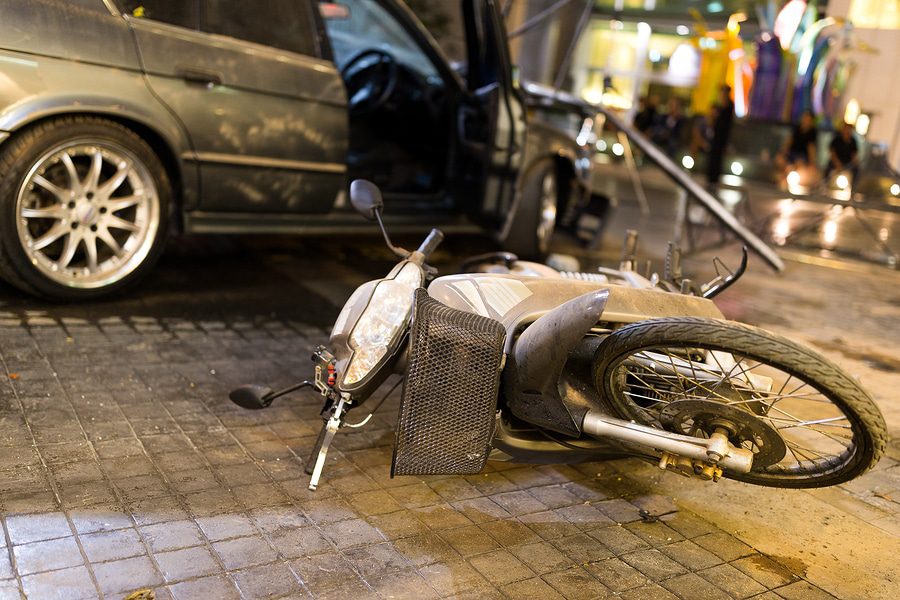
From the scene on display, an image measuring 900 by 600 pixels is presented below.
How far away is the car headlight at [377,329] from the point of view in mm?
3123

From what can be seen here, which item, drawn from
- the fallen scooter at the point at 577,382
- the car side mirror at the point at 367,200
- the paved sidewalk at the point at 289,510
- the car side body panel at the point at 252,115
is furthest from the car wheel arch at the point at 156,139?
the fallen scooter at the point at 577,382

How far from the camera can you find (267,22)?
534 cm

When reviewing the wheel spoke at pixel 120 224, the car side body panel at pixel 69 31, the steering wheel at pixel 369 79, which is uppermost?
the car side body panel at pixel 69 31

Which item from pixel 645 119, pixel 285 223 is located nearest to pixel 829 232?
pixel 645 119

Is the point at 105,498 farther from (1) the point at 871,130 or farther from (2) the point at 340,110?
(1) the point at 871,130

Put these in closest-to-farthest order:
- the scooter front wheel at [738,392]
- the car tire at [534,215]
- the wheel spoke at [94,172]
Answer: the scooter front wheel at [738,392], the wheel spoke at [94,172], the car tire at [534,215]

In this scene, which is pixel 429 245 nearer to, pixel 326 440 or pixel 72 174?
pixel 326 440

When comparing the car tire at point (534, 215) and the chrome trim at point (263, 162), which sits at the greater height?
the chrome trim at point (263, 162)

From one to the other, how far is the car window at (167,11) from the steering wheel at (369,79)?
238 centimetres

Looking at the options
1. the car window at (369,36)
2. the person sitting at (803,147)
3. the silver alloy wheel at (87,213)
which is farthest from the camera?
the person sitting at (803,147)

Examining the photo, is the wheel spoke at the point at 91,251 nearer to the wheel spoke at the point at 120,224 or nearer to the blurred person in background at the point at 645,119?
the wheel spoke at the point at 120,224

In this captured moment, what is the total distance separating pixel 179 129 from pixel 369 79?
284 cm

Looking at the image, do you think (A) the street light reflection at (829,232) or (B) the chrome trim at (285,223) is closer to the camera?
(B) the chrome trim at (285,223)

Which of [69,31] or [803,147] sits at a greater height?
[69,31]
